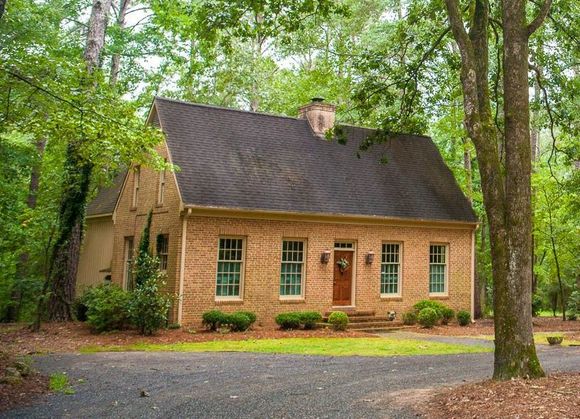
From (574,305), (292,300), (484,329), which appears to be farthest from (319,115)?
(574,305)

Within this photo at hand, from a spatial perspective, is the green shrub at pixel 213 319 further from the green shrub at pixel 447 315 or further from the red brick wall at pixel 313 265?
the green shrub at pixel 447 315

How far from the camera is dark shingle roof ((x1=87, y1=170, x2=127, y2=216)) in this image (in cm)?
2383

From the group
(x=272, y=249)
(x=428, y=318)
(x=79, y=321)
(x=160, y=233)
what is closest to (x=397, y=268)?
(x=428, y=318)

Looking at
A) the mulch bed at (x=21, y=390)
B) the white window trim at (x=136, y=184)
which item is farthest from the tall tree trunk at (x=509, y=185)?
the white window trim at (x=136, y=184)

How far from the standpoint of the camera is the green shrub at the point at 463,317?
21.6 meters

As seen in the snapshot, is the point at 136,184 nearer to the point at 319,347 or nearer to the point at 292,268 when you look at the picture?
the point at 292,268

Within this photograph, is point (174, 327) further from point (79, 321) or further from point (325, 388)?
point (325, 388)

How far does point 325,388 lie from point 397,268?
12.6 meters

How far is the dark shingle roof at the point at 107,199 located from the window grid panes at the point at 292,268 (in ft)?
25.5

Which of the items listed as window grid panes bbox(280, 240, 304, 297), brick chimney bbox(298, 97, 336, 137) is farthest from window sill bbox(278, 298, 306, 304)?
brick chimney bbox(298, 97, 336, 137)

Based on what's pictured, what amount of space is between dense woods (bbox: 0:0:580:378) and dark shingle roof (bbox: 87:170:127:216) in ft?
4.57

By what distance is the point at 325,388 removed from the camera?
9086 millimetres

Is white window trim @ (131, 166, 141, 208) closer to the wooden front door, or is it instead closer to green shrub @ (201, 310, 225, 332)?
green shrub @ (201, 310, 225, 332)

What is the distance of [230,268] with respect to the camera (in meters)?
18.3
